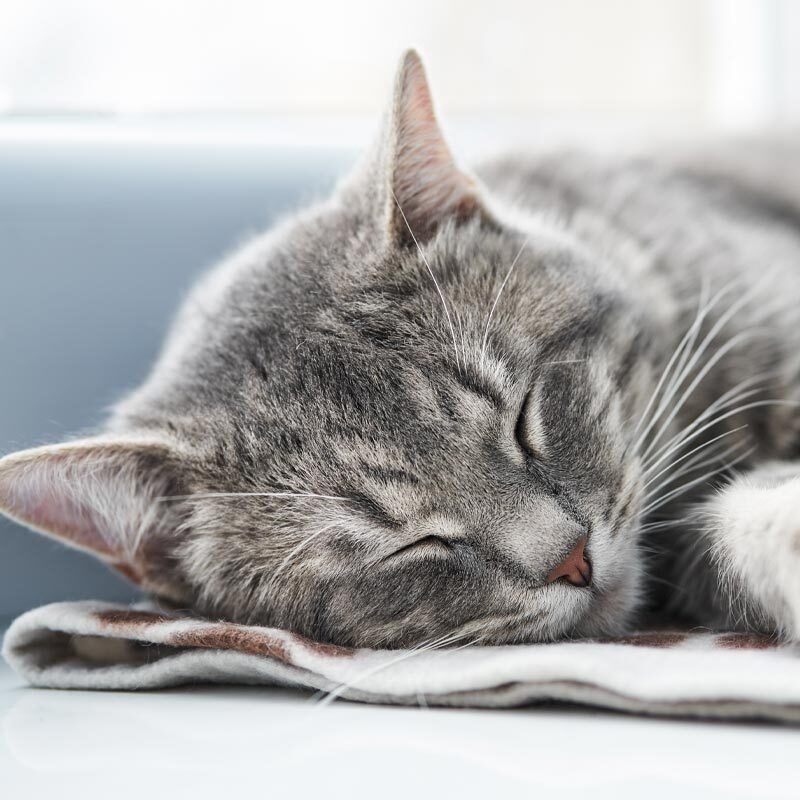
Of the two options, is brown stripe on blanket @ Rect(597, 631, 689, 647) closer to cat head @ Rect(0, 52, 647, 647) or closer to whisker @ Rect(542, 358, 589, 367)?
cat head @ Rect(0, 52, 647, 647)

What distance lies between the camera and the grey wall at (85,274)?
141cm

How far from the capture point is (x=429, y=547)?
1.05 metres

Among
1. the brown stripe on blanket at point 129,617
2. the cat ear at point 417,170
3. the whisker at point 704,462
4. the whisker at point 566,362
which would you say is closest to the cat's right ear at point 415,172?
the cat ear at point 417,170

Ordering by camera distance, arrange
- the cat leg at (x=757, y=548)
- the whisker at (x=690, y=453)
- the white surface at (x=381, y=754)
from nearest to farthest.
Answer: the white surface at (x=381, y=754), the cat leg at (x=757, y=548), the whisker at (x=690, y=453)

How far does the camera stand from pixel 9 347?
1.42 meters

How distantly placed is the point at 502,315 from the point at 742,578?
43 centimetres

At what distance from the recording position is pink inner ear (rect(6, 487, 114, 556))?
111 cm

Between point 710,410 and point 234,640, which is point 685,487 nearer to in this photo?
point 710,410

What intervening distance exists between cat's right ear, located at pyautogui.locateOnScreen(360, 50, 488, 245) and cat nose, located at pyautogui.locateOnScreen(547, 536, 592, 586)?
0.45 meters

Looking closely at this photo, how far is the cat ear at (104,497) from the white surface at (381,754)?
0.25 metres

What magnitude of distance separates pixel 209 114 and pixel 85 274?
2.16 ft

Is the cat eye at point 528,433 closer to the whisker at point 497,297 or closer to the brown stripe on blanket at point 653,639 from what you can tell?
the whisker at point 497,297

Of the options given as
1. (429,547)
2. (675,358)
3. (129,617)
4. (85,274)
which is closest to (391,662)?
(429,547)

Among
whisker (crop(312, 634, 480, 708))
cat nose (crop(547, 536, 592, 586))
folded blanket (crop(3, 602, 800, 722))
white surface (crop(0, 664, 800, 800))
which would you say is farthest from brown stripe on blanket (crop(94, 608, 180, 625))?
cat nose (crop(547, 536, 592, 586))
